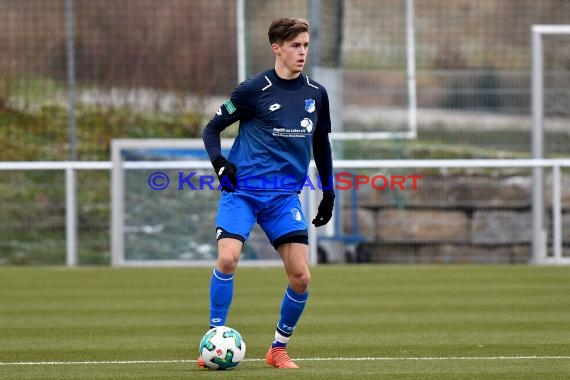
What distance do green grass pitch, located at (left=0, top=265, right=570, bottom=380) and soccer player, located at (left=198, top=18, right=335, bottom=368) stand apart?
443 mm

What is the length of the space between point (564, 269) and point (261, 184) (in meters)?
8.84

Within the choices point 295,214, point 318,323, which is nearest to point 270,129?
point 295,214

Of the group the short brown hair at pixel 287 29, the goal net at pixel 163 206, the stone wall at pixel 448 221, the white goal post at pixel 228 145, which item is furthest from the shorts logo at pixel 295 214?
the stone wall at pixel 448 221

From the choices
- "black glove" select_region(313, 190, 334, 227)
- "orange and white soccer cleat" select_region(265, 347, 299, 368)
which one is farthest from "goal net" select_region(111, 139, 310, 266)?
"orange and white soccer cleat" select_region(265, 347, 299, 368)

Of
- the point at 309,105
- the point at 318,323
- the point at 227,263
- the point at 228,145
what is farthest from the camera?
the point at 228,145

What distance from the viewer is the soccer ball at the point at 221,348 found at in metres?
7.80

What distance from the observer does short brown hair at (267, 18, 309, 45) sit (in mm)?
8062

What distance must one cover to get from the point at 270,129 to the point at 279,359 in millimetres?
1369

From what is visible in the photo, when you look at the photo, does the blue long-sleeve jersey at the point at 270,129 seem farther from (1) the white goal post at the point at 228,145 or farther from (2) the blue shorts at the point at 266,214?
(1) the white goal post at the point at 228,145

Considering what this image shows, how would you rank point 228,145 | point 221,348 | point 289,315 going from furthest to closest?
point 228,145 < point 289,315 < point 221,348

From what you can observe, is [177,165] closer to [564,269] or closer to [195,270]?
[195,270]

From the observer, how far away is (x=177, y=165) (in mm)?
17984

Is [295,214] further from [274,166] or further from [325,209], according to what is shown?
[325,209]

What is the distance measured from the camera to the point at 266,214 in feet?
26.9
